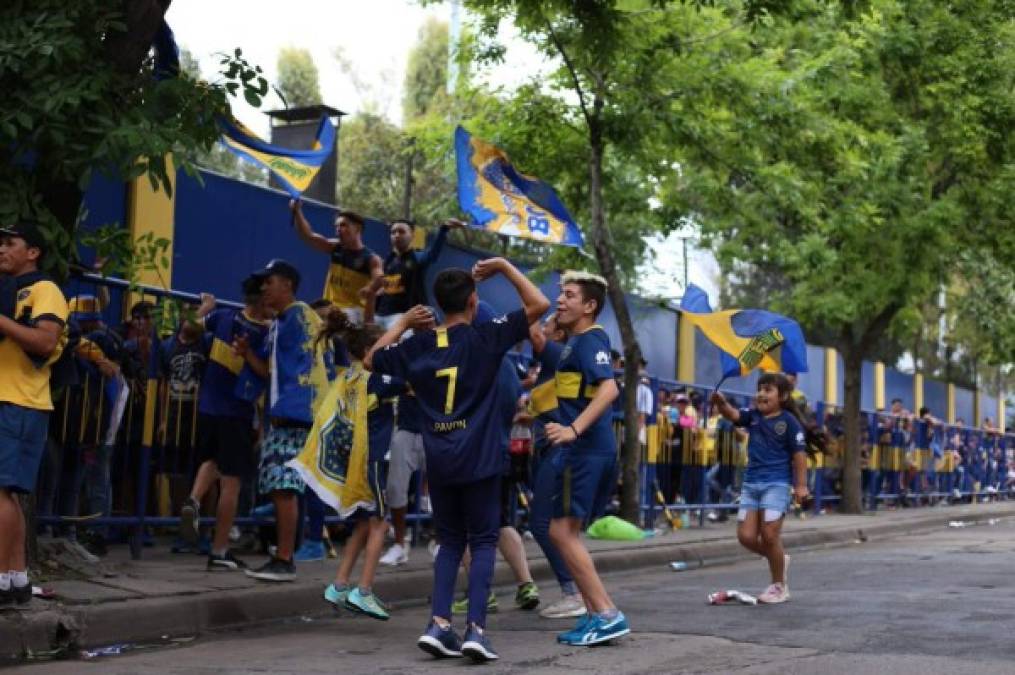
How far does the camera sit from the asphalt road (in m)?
6.61

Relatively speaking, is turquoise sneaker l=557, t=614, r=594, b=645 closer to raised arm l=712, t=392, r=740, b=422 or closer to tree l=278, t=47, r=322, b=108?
raised arm l=712, t=392, r=740, b=422

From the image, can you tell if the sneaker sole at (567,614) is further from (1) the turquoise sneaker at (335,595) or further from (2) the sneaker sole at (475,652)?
(2) the sneaker sole at (475,652)

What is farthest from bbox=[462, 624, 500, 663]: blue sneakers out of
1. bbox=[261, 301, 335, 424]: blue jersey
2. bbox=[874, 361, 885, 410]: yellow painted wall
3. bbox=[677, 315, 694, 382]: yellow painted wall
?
bbox=[874, 361, 885, 410]: yellow painted wall

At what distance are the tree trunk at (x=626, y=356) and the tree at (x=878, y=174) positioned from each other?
2.06 meters

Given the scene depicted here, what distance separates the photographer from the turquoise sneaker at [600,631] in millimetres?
7230

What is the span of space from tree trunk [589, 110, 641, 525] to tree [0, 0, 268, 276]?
23.5 ft

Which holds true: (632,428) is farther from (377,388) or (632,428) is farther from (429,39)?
(429,39)

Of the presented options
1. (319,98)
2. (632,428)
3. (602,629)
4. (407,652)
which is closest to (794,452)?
(602,629)

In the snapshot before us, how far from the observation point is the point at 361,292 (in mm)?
10453

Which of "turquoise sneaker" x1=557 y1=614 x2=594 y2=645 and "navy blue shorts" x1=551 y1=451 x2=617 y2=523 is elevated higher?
"navy blue shorts" x1=551 y1=451 x2=617 y2=523

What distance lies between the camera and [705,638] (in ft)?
25.2

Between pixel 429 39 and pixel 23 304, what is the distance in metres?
45.9

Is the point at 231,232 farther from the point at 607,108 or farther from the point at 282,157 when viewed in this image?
the point at 282,157

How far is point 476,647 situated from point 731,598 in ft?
11.8
